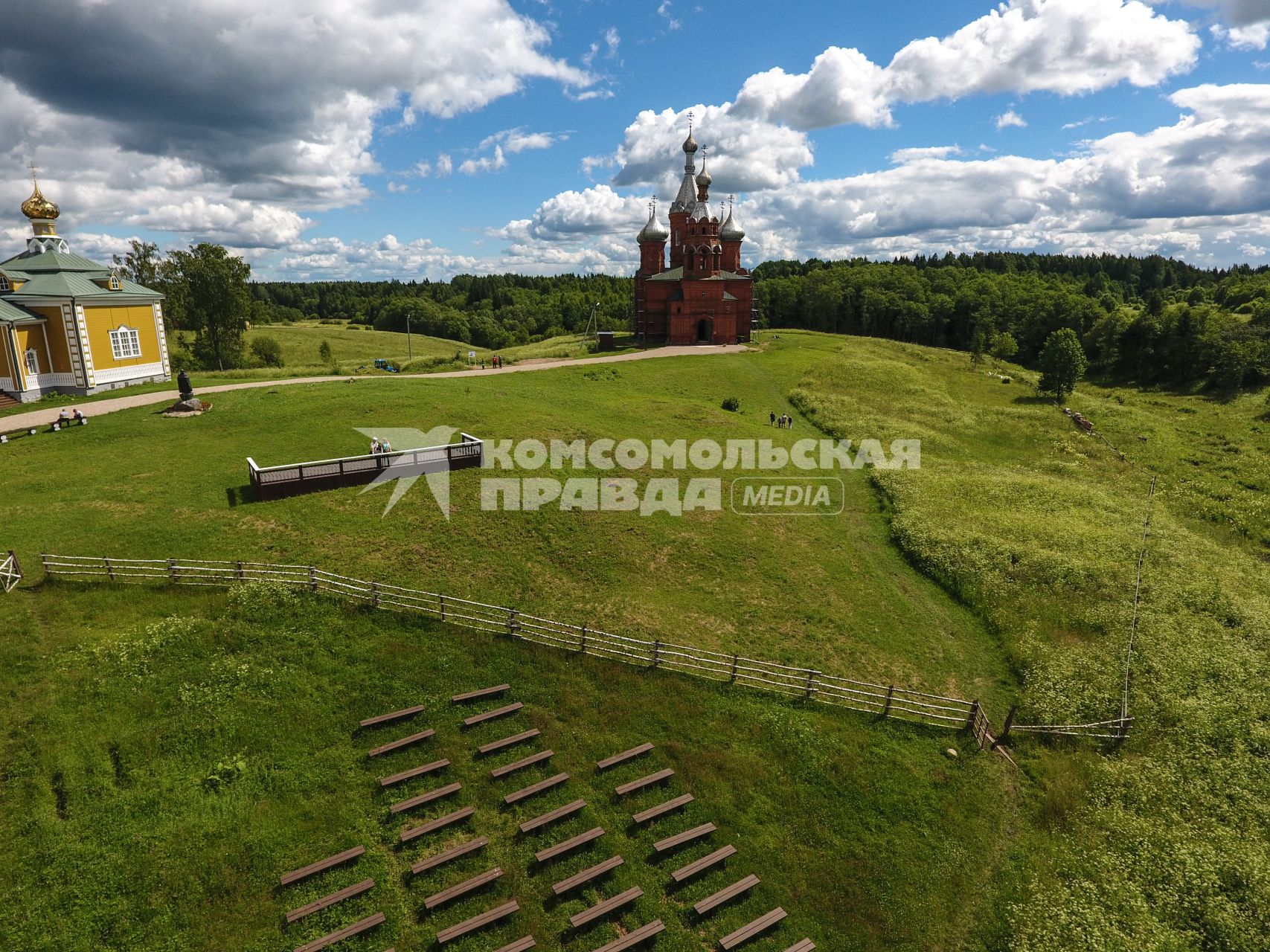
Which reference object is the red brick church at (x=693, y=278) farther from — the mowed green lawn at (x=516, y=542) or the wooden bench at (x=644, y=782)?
the wooden bench at (x=644, y=782)

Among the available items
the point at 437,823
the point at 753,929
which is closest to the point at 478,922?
the point at 437,823

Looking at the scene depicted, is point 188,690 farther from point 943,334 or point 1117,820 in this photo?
point 943,334

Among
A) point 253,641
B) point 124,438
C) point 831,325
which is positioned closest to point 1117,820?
point 253,641

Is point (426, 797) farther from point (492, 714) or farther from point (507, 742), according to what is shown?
point (492, 714)

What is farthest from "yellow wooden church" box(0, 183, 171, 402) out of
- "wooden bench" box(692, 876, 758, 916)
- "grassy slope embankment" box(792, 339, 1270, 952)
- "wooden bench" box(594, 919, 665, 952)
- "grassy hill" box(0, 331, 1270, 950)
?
"grassy slope embankment" box(792, 339, 1270, 952)

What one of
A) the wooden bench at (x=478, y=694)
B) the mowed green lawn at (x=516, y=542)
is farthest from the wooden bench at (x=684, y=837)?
the mowed green lawn at (x=516, y=542)

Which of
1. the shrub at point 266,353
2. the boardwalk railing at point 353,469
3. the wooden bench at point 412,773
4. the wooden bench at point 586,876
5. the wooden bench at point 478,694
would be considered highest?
the shrub at point 266,353
